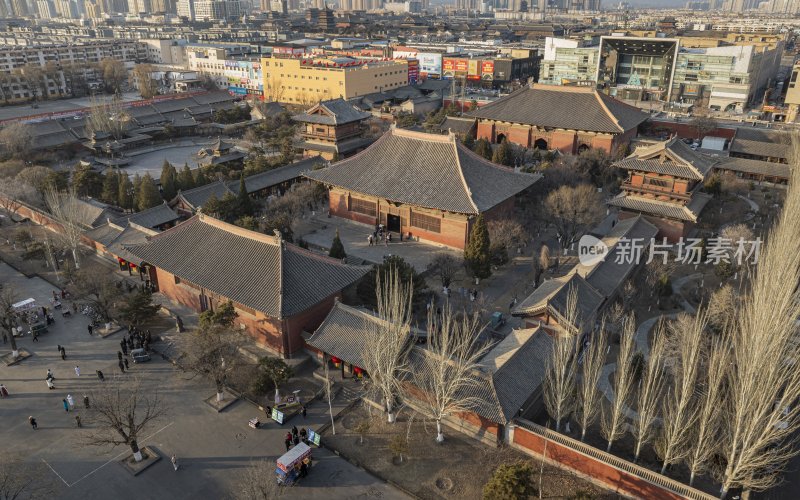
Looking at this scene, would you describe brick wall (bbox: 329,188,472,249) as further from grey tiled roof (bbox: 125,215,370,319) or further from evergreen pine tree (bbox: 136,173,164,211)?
evergreen pine tree (bbox: 136,173,164,211)

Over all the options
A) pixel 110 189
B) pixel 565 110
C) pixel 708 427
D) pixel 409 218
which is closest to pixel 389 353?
pixel 708 427

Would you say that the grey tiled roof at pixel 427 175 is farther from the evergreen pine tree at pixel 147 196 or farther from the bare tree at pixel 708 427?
the bare tree at pixel 708 427

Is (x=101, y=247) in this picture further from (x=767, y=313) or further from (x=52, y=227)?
(x=767, y=313)

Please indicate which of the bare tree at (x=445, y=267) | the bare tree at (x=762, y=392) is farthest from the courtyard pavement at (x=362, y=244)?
the bare tree at (x=762, y=392)

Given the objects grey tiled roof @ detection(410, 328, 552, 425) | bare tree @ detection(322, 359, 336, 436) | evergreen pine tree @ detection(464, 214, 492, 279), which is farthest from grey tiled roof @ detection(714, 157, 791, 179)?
bare tree @ detection(322, 359, 336, 436)

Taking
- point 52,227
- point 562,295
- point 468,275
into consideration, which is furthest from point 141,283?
point 562,295

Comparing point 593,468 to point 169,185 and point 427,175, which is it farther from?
point 169,185
